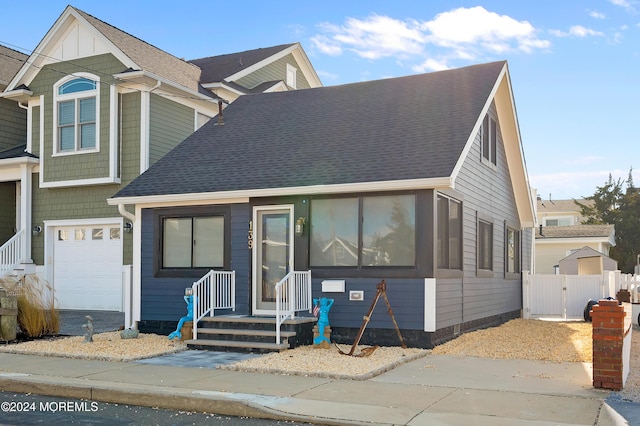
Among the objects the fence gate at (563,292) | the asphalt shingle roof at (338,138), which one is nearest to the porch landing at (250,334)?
the asphalt shingle roof at (338,138)

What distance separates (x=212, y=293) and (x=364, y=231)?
3.04 m

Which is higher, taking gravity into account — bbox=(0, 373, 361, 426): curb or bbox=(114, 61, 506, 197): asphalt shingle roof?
bbox=(114, 61, 506, 197): asphalt shingle roof

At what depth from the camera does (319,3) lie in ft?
47.3

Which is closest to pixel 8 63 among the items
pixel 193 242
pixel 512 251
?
pixel 193 242

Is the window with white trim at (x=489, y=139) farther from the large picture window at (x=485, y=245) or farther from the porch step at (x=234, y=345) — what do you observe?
the porch step at (x=234, y=345)

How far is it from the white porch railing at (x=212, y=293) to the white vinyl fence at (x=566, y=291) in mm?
9670

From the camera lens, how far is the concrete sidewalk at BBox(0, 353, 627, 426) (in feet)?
23.0

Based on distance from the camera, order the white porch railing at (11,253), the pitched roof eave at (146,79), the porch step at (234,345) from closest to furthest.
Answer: the porch step at (234,345) < the pitched roof eave at (146,79) < the white porch railing at (11,253)

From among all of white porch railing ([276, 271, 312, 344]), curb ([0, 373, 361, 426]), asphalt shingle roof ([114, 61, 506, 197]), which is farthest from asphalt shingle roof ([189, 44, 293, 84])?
curb ([0, 373, 361, 426])

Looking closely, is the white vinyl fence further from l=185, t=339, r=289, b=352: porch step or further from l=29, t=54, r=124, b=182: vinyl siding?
l=29, t=54, r=124, b=182: vinyl siding

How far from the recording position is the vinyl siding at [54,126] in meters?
17.9

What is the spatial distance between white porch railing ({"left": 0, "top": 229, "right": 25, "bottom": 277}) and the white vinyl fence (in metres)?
14.0

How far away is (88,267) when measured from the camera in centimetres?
1853

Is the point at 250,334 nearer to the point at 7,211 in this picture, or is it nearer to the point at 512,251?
the point at 512,251
